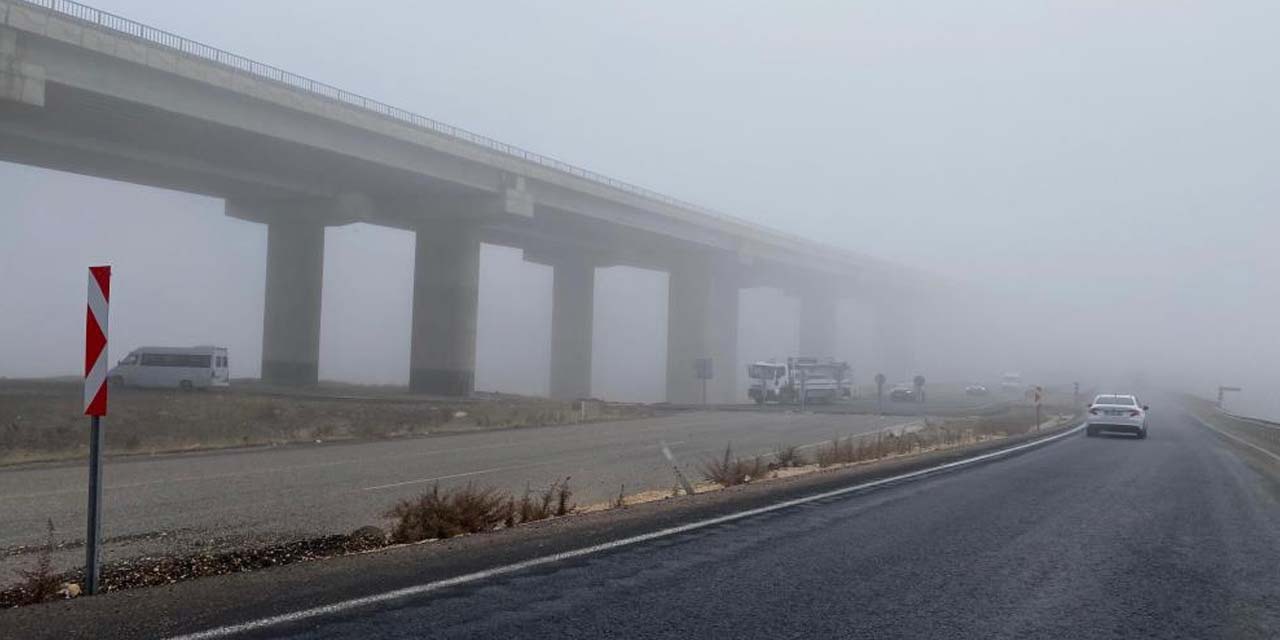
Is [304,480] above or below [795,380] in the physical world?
below

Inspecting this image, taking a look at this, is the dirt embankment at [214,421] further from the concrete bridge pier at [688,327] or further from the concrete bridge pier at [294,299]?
the concrete bridge pier at [688,327]

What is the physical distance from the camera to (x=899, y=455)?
26297 mm

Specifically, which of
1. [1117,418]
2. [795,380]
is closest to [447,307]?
[795,380]

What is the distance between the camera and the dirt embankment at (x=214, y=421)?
26344mm

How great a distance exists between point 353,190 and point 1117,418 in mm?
37800

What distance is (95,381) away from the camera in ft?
27.2

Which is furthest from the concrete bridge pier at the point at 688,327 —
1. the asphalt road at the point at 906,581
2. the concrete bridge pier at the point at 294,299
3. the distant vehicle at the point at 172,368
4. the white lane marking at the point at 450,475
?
the asphalt road at the point at 906,581

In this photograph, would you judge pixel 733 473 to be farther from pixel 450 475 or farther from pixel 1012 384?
pixel 1012 384

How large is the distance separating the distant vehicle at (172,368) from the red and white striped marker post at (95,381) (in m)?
44.4

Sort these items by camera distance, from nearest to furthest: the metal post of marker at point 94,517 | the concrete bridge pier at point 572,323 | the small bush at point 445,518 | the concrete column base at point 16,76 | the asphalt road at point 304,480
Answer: the metal post of marker at point 94,517 < the small bush at point 445,518 < the asphalt road at point 304,480 < the concrete column base at point 16,76 < the concrete bridge pier at point 572,323

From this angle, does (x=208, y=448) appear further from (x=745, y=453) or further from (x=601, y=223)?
(x=601, y=223)

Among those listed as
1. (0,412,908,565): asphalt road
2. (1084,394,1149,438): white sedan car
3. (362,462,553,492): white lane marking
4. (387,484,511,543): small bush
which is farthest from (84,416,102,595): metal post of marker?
(1084,394,1149,438): white sedan car

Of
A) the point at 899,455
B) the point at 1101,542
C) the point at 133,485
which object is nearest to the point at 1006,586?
the point at 1101,542

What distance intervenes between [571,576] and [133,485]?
12.5 meters
